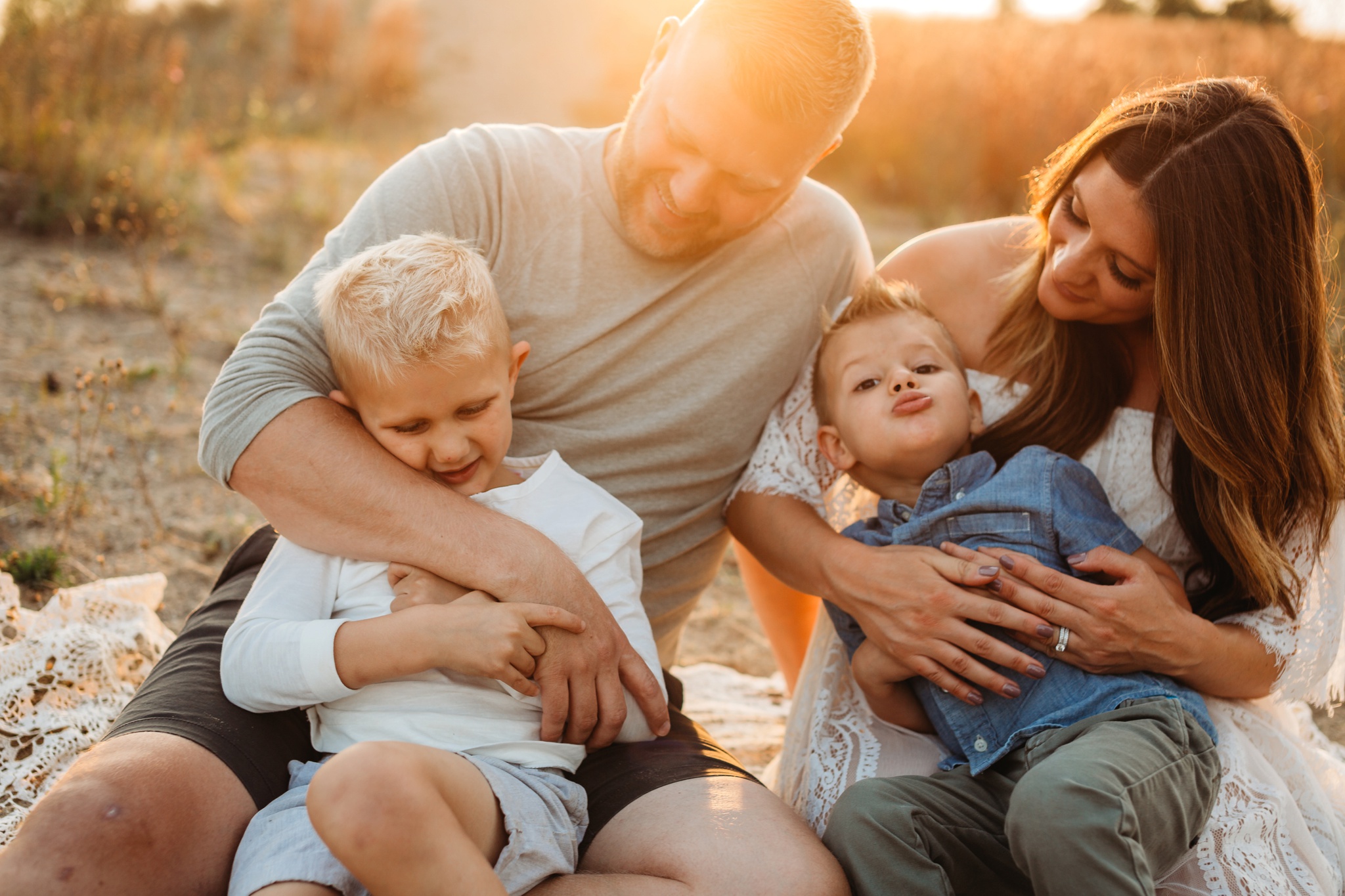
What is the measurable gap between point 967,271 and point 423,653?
171 centimetres

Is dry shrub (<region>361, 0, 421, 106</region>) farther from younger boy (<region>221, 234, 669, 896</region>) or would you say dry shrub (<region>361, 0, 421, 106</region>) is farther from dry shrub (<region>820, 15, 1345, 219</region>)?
younger boy (<region>221, 234, 669, 896</region>)

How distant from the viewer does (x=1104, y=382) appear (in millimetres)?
2238

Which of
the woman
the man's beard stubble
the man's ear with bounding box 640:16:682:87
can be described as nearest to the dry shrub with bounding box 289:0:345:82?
the man's ear with bounding box 640:16:682:87

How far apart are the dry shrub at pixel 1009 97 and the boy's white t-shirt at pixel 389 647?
653 centimetres

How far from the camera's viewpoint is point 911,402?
2.06 metres

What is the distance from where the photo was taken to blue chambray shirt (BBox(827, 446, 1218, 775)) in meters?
1.85

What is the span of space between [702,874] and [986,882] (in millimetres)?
591

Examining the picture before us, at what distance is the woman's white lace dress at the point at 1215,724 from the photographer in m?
1.81

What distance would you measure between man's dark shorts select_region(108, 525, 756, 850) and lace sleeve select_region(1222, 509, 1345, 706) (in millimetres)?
1188

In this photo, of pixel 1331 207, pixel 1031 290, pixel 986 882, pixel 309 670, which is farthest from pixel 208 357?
pixel 1331 207

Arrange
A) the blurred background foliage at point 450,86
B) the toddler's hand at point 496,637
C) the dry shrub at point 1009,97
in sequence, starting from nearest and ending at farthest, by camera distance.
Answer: the toddler's hand at point 496,637 → the blurred background foliage at point 450,86 → the dry shrub at point 1009,97

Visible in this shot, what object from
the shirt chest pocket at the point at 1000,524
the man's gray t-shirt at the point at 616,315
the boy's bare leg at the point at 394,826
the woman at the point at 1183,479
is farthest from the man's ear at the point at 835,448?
the boy's bare leg at the point at 394,826

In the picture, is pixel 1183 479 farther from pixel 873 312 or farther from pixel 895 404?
pixel 873 312

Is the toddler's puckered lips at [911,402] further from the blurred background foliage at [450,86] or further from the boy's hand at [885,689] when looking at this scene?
the blurred background foliage at [450,86]
